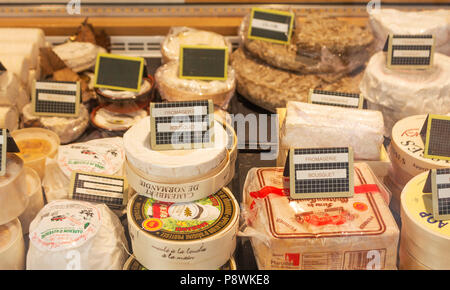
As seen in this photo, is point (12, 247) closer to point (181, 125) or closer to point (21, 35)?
point (181, 125)

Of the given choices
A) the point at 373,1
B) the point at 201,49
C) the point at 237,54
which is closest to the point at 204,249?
the point at 201,49

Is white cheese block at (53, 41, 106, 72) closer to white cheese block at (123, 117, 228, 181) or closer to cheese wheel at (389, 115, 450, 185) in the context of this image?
white cheese block at (123, 117, 228, 181)

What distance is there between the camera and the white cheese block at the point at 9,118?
7.89 ft

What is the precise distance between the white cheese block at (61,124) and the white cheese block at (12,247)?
765 millimetres

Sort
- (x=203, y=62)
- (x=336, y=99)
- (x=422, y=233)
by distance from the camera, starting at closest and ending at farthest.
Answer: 1. (x=422, y=233)
2. (x=336, y=99)
3. (x=203, y=62)

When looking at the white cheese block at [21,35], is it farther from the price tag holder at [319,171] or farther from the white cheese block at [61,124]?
the price tag holder at [319,171]

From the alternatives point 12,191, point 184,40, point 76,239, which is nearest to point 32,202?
point 12,191

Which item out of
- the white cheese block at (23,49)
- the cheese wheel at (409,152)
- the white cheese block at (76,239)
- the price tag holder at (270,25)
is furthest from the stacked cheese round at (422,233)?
the white cheese block at (23,49)

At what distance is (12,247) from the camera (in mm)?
1697

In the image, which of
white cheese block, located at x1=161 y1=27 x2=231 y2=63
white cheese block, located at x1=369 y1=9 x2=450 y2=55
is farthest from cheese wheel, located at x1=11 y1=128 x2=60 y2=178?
white cheese block, located at x1=369 y1=9 x2=450 y2=55

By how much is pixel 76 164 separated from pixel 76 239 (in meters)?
0.52

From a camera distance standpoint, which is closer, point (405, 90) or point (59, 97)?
point (405, 90)

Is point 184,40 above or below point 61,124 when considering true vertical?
above

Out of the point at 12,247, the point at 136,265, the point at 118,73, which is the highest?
the point at 118,73
